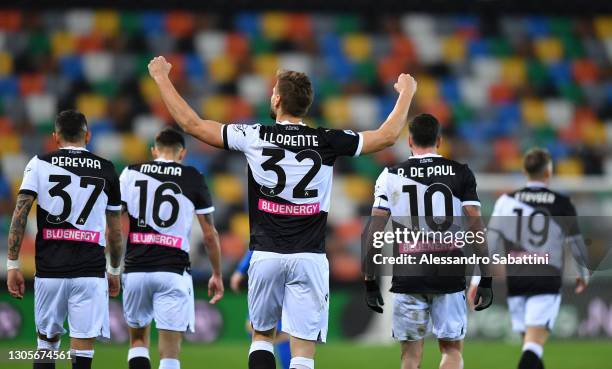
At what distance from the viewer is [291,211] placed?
20.3ft

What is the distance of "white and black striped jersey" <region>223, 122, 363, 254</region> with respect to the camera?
616 centimetres

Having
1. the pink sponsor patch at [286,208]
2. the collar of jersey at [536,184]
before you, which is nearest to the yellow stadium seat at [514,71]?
the collar of jersey at [536,184]

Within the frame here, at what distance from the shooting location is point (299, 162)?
20.3 feet

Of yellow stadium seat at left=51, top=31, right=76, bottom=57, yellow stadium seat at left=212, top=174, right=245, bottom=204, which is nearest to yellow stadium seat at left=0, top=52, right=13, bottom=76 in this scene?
yellow stadium seat at left=51, top=31, right=76, bottom=57

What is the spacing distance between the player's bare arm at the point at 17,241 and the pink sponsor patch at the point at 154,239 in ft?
3.60

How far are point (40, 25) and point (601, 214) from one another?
34.1ft

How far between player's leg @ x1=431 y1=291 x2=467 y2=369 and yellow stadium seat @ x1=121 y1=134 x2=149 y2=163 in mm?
11031

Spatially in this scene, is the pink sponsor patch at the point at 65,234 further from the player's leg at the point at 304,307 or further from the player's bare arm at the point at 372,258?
the player's bare arm at the point at 372,258

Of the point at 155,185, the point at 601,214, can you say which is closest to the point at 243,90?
the point at 601,214

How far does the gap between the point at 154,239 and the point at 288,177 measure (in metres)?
1.99

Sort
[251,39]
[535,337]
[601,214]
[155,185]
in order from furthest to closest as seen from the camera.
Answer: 1. [251,39]
2. [601,214]
3. [535,337]
4. [155,185]

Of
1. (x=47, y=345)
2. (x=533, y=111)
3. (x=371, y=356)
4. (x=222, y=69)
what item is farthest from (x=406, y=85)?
(x=533, y=111)

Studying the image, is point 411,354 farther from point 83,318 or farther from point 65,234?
point 65,234

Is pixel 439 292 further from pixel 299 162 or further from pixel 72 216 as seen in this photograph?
pixel 72 216
